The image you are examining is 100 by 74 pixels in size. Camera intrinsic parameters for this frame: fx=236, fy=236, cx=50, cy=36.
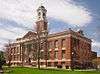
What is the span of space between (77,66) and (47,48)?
1132 centimetres

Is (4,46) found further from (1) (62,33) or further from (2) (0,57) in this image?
(2) (0,57)

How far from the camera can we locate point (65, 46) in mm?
71062

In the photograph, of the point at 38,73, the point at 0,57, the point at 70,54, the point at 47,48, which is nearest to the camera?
the point at 38,73

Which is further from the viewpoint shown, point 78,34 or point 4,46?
point 4,46

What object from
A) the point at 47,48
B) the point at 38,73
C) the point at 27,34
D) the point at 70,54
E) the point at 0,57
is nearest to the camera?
the point at 38,73

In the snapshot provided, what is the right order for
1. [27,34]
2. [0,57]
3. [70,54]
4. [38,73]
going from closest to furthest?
[38,73] < [0,57] < [70,54] < [27,34]

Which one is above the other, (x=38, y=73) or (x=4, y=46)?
(x=4, y=46)

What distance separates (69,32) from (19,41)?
29.9 metres

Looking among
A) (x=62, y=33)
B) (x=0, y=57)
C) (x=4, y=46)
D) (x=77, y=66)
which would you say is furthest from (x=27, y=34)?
(x=0, y=57)

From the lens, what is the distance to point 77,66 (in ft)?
230

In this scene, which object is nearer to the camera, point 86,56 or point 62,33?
point 62,33

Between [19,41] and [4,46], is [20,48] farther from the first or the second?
[4,46]

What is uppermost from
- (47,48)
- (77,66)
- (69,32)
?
Result: (69,32)

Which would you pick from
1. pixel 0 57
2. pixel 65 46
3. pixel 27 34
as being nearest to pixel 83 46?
pixel 65 46
